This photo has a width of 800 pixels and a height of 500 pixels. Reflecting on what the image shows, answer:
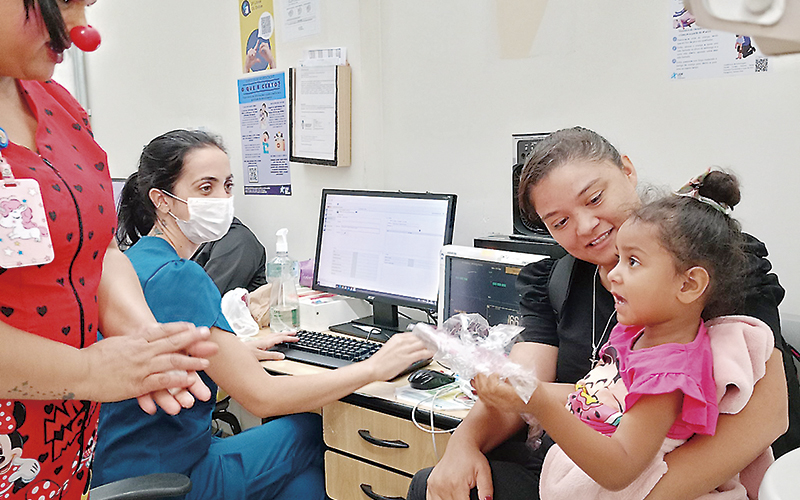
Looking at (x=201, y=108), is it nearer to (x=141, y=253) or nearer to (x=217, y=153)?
(x=217, y=153)

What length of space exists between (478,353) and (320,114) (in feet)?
5.74

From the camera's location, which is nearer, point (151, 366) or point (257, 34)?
point (151, 366)

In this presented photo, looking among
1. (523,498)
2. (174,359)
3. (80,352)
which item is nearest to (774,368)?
A: (523,498)

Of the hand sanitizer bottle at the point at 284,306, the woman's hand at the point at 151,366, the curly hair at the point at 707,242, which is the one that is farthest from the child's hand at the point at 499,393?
the hand sanitizer bottle at the point at 284,306

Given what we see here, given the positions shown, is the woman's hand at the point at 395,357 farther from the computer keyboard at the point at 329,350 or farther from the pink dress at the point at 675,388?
the pink dress at the point at 675,388

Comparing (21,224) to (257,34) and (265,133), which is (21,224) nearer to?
(265,133)

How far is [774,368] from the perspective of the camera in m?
1.17

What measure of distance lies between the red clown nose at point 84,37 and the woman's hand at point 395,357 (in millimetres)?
1056

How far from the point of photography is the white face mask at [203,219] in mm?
1884

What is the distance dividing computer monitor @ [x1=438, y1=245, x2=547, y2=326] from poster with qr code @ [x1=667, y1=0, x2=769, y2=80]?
2.17ft

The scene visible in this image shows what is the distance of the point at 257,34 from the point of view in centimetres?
296

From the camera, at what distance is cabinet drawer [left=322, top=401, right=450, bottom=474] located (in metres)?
1.68

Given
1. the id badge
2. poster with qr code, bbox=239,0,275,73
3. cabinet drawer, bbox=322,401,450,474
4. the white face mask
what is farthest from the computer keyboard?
poster with qr code, bbox=239,0,275,73

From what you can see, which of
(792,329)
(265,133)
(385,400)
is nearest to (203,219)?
(385,400)
